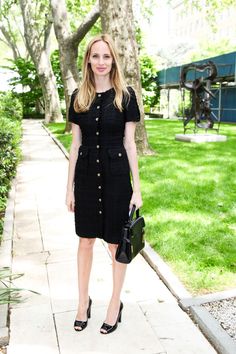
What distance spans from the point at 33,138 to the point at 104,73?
15.9 metres

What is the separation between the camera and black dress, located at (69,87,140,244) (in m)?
2.97

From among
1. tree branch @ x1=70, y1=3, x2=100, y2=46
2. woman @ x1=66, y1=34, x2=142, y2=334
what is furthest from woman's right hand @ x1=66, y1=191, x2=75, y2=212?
tree branch @ x1=70, y1=3, x2=100, y2=46

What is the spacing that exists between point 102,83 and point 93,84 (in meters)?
0.07

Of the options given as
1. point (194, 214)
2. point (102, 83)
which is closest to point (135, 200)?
point (102, 83)

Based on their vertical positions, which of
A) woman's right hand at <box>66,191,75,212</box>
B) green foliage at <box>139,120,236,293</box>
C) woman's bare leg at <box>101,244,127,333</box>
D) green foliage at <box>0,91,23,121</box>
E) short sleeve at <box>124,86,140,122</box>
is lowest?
green foliage at <box>139,120,236,293</box>

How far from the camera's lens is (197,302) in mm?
3600

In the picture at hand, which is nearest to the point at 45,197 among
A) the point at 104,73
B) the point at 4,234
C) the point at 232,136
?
the point at 4,234

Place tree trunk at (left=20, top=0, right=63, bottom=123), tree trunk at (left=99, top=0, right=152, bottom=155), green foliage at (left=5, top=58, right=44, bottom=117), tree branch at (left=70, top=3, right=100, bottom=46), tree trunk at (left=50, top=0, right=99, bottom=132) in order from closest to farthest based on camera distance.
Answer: tree trunk at (left=99, top=0, right=152, bottom=155)
tree branch at (left=70, top=3, right=100, bottom=46)
tree trunk at (left=50, top=0, right=99, bottom=132)
tree trunk at (left=20, top=0, right=63, bottom=123)
green foliage at (left=5, top=58, right=44, bottom=117)

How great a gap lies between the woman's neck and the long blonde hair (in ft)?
0.10

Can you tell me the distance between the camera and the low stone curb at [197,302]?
9.89 ft

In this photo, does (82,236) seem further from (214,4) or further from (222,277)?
(214,4)

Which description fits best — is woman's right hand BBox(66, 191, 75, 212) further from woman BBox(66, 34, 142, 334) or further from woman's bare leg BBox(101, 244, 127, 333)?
woman's bare leg BBox(101, 244, 127, 333)

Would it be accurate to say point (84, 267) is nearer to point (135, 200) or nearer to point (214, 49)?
point (135, 200)

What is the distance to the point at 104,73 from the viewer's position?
2.95 metres
